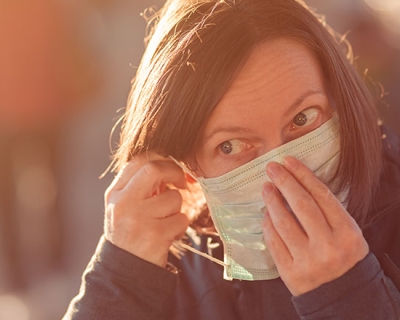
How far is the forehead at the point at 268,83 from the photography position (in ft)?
6.09

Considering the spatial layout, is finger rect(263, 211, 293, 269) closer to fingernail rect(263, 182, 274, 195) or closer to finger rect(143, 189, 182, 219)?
fingernail rect(263, 182, 274, 195)

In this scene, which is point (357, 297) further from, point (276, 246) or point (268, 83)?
point (268, 83)

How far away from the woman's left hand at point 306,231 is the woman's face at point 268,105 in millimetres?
133

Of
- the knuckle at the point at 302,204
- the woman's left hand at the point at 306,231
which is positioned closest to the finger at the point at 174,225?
the woman's left hand at the point at 306,231

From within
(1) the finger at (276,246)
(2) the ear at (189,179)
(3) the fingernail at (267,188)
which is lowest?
(1) the finger at (276,246)

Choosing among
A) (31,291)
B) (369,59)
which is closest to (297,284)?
(369,59)

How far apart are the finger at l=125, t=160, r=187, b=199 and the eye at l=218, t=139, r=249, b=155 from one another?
11.9 inches

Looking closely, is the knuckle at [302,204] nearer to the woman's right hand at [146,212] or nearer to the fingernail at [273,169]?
the fingernail at [273,169]

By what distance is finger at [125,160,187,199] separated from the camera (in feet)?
7.14

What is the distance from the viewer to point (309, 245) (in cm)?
167

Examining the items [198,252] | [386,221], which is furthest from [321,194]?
[198,252]

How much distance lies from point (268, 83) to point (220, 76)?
15 cm

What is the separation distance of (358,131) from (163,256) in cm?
78

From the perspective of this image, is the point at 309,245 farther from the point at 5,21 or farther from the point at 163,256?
the point at 5,21
